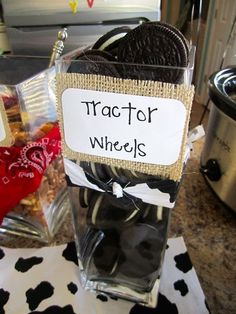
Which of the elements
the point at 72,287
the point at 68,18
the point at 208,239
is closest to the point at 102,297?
the point at 72,287

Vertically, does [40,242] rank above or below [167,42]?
below

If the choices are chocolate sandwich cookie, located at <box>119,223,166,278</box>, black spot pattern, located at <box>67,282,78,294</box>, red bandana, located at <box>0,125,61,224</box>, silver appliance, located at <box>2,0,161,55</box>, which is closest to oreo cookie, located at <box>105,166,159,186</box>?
chocolate sandwich cookie, located at <box>119,223,166,278</box>

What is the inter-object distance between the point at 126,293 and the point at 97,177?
1.05 ft

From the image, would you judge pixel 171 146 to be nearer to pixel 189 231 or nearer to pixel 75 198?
pixel 75 198

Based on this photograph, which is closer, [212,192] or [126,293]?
[126,293]

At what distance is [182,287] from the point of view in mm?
606

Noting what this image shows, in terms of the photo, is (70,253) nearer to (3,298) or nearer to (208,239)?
(3,298)

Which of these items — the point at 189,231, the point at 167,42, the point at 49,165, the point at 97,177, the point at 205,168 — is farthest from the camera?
the point at 205,168

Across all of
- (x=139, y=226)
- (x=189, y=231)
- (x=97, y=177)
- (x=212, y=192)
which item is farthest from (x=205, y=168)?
(x=97, y=177)

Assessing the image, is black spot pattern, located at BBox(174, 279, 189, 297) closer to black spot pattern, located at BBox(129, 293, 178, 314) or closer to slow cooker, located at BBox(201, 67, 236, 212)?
black spot pattern, located at BBox(129, 293, 178, 314)

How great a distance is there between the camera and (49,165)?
659 millimetres

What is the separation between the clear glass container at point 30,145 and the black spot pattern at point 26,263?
0.19ft

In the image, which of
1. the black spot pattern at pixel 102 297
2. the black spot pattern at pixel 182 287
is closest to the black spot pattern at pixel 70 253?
the black spot pattern at pixel 102 297

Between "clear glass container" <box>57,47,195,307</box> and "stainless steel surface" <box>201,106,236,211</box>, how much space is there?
0.36m
